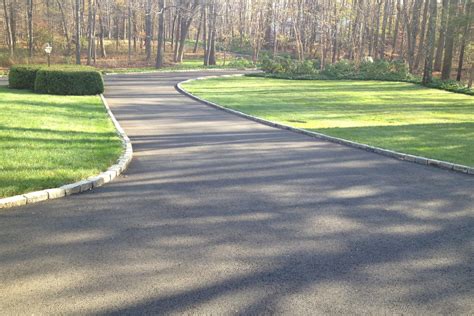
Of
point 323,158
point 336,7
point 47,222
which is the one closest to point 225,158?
point 323,158

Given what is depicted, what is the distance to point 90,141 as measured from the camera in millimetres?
9203

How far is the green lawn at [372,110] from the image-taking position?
10848 mm

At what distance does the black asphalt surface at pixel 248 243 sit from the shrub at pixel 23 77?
532 inches

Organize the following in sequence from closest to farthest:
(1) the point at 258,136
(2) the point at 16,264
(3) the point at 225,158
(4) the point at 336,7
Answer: (2) the point at 16,264 < (3) the point at 225,158 < (1) the point at 258,136 < (4) the point at 336,7

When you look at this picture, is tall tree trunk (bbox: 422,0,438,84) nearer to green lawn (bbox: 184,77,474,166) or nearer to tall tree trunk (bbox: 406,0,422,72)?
green lawn (bbox: 184,77,474,166)

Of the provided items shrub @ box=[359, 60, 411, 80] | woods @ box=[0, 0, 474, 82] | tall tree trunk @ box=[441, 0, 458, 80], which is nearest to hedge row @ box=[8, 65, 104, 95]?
woods @ box=[0, 0, 474, 82]

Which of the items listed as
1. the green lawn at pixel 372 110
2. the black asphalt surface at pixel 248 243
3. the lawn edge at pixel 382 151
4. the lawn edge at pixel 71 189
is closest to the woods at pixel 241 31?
the green lawn at pixel 372 110

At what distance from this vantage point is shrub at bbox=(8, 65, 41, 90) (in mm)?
19172

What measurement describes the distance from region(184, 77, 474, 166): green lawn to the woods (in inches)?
248

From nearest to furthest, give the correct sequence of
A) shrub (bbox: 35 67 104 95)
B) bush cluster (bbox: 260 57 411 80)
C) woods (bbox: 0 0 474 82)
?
shrub (bbox: 35 67 104 95) < bush cluster (bbox: 260 57 411 80) < woods (bbox: 0 0 474 82)

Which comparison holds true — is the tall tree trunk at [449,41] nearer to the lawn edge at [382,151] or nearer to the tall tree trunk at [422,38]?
the tall tree trunk at [422,38]

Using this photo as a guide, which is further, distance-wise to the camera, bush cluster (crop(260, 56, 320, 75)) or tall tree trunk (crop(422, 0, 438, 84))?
bush cluster (crop(260, 56, 320, 75))

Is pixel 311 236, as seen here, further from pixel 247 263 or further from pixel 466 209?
pixel 466 209

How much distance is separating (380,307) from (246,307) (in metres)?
1.01
